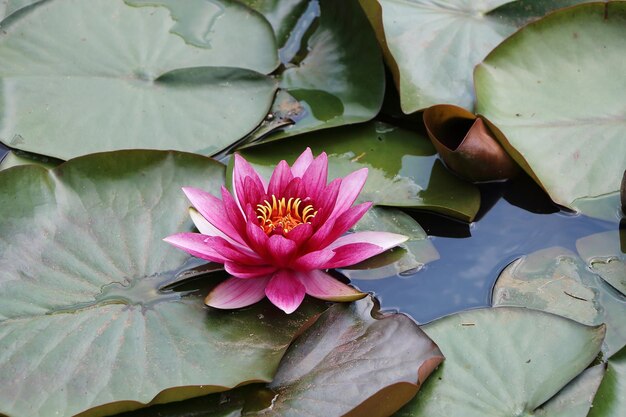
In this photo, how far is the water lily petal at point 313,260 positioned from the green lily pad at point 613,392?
771mm

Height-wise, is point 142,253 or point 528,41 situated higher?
point 528,41

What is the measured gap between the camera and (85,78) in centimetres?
267

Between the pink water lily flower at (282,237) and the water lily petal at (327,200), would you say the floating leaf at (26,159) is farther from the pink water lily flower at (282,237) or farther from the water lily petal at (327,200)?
the water lily petal at (327,200)

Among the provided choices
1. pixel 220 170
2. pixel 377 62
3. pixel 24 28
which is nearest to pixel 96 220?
pixel 220 170

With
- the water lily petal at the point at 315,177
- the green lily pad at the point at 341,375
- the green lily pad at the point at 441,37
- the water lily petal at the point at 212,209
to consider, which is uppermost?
the green lily pad at the point at 441,37

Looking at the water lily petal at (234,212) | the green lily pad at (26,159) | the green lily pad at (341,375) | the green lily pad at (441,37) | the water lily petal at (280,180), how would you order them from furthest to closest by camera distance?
1. the green lily pad at (441,37)
2. the green lily pad at (26,159)
3. the water lily petal at (280,180)
4. the water lily petal at (234,212)
5. the green lily pad at (341,375)

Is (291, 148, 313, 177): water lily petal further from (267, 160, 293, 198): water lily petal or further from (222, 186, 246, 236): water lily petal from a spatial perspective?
(222, 186, 246, 236): water lily petal

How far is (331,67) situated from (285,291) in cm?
116

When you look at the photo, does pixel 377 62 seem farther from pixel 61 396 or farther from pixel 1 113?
pixel 61 396

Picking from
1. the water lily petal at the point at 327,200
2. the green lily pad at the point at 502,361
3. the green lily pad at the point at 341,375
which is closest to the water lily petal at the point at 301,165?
the water lily petal at the point at 327,200

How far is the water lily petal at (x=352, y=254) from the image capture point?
211 cm

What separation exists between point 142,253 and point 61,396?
483mm

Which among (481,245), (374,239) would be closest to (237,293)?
(374,239)

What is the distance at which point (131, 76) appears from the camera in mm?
2725
